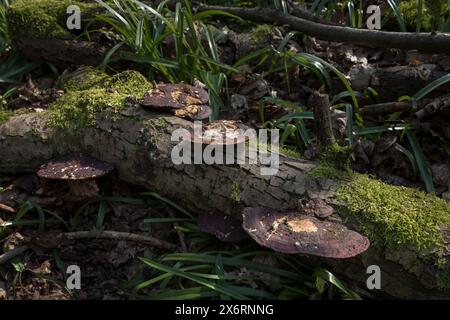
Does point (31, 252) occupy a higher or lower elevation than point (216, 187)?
lower

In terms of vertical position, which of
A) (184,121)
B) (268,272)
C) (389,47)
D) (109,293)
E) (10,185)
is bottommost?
(109,293)

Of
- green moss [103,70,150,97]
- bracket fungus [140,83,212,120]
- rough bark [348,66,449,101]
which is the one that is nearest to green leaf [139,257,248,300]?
bracket fungus [140,83,212,120]

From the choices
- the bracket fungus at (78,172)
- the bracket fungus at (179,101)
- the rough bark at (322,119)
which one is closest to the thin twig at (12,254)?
the bracket fungus at (78,172)

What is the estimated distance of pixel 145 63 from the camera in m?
4.88

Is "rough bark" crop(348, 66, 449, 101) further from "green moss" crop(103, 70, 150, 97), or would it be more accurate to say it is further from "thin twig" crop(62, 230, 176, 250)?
"thin twig" crop(62, 230, 176, 250)

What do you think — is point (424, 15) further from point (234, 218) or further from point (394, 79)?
point (234, 218)

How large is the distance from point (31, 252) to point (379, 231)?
2.36 meters

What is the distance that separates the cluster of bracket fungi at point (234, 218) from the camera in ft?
9.02

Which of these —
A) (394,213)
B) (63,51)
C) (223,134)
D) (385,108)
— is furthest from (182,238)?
(63,51)

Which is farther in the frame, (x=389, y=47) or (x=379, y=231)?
(x=389, y=47)

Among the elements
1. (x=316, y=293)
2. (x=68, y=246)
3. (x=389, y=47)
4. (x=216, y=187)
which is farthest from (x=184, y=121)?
(x=389, y=47)

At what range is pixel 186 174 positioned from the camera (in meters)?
3.51
